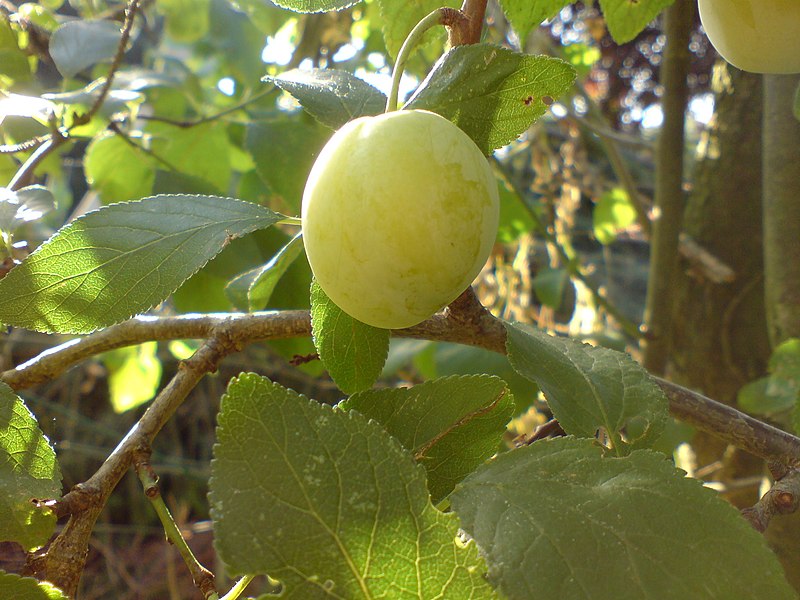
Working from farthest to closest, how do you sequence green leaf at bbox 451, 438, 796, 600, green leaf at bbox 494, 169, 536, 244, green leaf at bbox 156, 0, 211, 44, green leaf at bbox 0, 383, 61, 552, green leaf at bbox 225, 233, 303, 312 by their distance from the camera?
green leaf at bbox 156, 0, 211, 44 → green leaf at bbox 494, 169, 536, 244 → green leaf at bbox 225, 233, 303, 312 → green leaf at bbox 0, 383, 61, 552 → green leaf at bbox 451, 438, 796, 600

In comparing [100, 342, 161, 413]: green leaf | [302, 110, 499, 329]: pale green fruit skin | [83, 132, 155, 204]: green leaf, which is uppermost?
[302, 110, 499, 329]: pale green fruit skin

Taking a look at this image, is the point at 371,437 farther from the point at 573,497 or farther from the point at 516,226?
the point at 516,226

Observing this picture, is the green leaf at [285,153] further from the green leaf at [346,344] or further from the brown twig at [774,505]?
the brown twig at [774,505]

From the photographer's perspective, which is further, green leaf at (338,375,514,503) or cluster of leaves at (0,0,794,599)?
green leaf at (338,375,514,503)

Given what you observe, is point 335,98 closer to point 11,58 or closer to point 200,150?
point 11,58

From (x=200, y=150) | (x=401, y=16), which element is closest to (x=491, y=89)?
(x=401, y=16)

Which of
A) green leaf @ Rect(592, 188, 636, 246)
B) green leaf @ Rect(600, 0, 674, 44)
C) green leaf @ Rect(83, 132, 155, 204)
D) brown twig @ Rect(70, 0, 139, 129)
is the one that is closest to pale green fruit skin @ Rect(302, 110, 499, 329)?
green leaf @ Rect(600, 0, 674, 44)

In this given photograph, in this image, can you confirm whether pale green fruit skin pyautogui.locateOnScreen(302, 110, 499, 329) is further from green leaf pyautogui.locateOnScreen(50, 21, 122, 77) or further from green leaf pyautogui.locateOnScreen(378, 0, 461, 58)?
green leaf pyautogui.locateOnScreen(50, 21, 122, 77)
